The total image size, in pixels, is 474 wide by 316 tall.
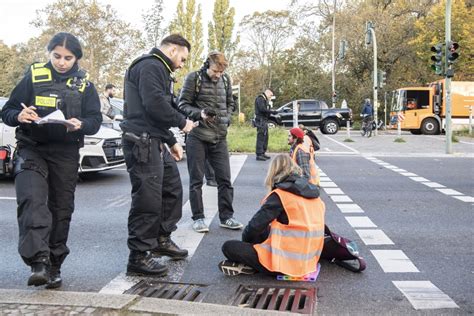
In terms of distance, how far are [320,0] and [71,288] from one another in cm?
5047

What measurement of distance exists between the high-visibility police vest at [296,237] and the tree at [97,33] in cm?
3492

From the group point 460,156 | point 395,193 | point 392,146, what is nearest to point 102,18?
point 392,146

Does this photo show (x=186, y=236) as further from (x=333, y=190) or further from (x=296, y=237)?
(x=333, y=190)

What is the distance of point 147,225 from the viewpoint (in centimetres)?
455

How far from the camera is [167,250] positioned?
5.10 m

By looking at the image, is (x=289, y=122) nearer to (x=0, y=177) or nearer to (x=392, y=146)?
(x=392, y=146)

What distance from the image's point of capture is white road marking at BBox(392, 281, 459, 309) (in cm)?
396

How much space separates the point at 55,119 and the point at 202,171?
2.62 m

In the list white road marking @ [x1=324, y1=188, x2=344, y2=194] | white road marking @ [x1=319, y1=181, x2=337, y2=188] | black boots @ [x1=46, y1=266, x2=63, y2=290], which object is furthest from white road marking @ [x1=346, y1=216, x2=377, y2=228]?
black boots @ [x1=46, y1=266, x2=63, y2=290]

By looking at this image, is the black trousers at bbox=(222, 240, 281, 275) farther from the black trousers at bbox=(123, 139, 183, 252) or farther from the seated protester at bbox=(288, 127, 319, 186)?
the seated protester at bbox=(288, 127, 319, 186)

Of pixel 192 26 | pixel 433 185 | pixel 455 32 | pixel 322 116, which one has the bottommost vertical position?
pixel 433 185

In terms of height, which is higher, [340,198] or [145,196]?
[145,196]

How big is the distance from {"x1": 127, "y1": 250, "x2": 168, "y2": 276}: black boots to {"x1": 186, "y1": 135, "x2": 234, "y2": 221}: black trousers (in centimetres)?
176

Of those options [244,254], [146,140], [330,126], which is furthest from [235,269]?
[330,126]
